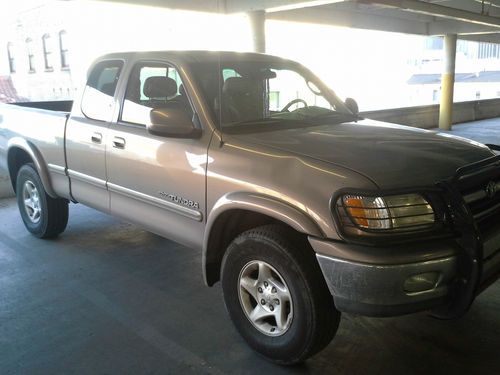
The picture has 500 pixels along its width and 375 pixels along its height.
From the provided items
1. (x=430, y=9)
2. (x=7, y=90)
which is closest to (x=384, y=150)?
(x=430, y=9)

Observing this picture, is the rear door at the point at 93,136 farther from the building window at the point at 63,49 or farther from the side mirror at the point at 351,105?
the building window at the point at 63,49

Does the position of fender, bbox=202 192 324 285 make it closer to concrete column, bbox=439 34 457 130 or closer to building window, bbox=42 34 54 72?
building window, bbox=42 34 54 72

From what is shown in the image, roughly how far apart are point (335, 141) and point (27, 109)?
338 cm

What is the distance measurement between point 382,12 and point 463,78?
32285 mm

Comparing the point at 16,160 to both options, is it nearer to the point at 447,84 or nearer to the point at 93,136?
the point at 93,136

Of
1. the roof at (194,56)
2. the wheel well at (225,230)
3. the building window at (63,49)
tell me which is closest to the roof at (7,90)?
the building window at (63,49)

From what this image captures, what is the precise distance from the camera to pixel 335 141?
2986mm

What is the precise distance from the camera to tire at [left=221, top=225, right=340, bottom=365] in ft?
8.39

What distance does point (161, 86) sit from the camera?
352 cm

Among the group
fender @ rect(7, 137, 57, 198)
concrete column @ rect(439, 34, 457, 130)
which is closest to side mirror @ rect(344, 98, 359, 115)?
fender @ rect(7, 137, 57, 198)

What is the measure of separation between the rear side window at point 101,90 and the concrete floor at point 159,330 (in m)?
1.39

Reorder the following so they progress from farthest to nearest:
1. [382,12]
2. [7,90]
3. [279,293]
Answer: [382,12] < [7,90] < [279,293]

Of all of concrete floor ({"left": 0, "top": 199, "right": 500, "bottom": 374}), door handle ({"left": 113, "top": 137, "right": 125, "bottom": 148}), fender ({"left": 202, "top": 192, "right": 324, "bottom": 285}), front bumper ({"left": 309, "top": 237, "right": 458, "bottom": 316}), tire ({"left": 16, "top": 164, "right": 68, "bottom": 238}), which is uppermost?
door handle ({"left": 113, "top": 137, "right": 125, "bottom": 148})

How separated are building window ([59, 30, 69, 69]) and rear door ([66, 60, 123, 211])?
27.2 ft
